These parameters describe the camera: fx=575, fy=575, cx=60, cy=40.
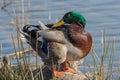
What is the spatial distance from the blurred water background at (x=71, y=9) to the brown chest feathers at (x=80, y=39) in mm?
1360

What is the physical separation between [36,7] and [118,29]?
1920 millimetres

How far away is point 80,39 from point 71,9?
11.6 feet

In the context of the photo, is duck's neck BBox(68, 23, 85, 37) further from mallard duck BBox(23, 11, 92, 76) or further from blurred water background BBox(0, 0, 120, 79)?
blurred water background BBox(0, 0, 120, 79)

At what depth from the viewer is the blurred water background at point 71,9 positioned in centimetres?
876

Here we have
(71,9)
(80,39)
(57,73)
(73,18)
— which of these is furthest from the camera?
(71,9)

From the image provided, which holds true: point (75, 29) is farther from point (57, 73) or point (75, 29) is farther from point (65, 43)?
point (57, 73)

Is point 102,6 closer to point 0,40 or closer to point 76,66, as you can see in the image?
point 0,40

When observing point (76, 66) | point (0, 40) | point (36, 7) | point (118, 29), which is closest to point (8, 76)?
point (76, 66)

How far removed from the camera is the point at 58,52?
6.56 metres

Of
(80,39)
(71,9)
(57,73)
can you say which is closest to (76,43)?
(80,39)

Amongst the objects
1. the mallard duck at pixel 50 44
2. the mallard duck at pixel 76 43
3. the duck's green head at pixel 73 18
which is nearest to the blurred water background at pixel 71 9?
the duck's green head at pixel 73 18

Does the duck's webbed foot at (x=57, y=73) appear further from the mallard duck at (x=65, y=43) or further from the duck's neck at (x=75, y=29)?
the duck's neck at (x=75, y=29)

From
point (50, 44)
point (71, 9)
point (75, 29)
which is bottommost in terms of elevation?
point (71, 9)

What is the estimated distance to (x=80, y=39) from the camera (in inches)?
263
